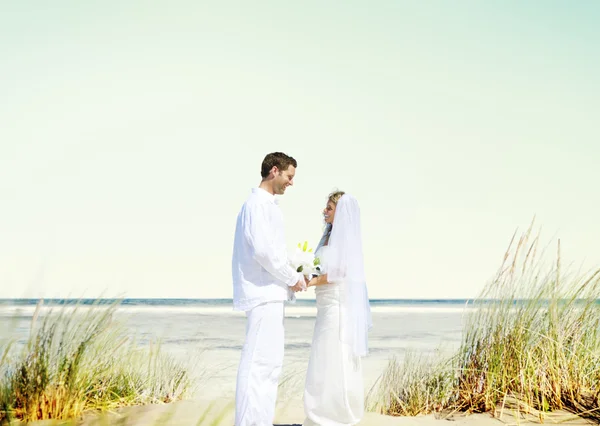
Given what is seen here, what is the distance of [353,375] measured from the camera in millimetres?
5191

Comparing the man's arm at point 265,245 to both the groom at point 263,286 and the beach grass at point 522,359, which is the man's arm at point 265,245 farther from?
the beach grass at point 522,359

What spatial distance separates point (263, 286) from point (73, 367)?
1.79 m

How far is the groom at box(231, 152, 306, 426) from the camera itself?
4688mm

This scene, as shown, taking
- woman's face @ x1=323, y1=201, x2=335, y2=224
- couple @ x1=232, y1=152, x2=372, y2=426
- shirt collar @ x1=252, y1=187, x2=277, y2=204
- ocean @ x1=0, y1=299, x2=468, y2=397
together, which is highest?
shirt collar @ x1=252, y1=187, x2=277, y2=204

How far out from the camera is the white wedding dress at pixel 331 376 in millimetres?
5148

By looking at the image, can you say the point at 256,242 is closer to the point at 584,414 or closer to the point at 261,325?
the point at 261,325

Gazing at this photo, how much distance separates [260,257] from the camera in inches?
184

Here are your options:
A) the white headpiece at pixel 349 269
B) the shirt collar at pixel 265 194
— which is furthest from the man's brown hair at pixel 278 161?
the white headpiece at pixel 349 269

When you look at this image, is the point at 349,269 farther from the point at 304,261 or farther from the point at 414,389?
the point at 414,389

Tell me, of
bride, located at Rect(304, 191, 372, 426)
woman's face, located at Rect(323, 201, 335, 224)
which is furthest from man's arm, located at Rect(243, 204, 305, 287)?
woman's face, located at Rect(323, 201, 335, 224)

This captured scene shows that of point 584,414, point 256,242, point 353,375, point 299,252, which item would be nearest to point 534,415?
point 584,414

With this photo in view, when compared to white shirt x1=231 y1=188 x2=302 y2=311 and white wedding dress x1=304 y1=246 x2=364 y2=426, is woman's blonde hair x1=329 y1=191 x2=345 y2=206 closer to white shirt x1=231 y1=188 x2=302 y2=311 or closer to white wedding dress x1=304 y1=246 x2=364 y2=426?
white wedding dress x1=304 y1=246 x2=364 y2=426

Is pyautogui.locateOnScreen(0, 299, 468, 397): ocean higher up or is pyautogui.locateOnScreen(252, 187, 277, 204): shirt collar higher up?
pyautogui.locateOnScreen(252, 187, 277, 204): shirt collar

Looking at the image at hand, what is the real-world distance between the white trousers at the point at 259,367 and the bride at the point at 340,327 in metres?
0.51
